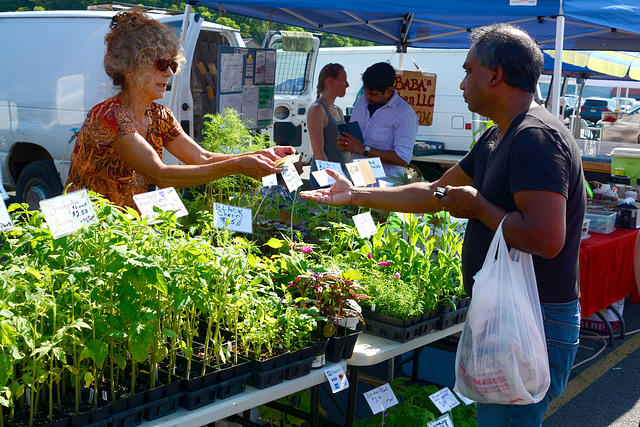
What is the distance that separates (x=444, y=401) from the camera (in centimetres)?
261

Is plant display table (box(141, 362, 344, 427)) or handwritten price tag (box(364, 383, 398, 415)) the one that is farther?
handwritten price tag (box(364, 383, 398, 415))

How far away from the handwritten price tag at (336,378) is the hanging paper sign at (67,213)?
93 cm

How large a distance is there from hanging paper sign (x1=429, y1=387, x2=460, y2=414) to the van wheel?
15.2 ft

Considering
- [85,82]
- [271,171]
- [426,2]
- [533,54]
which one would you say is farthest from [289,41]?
[533,54]

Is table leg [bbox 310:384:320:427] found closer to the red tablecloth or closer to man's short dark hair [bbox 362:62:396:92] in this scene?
the red tablecloth

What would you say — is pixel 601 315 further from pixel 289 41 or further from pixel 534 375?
pixel 289 41

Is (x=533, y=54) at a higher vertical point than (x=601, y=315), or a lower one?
higher

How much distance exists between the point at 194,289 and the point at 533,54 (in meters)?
1.19

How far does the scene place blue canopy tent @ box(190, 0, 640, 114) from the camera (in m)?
4.01

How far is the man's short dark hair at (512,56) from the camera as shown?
1831mm

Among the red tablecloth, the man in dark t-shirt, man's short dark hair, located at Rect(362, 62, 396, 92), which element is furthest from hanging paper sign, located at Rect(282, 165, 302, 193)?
the red tablecloth

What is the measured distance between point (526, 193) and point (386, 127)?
9.21 ft

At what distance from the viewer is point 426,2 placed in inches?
167

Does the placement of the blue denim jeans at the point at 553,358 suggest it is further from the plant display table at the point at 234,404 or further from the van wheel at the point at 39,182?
the van wheel at the point at 39,182
